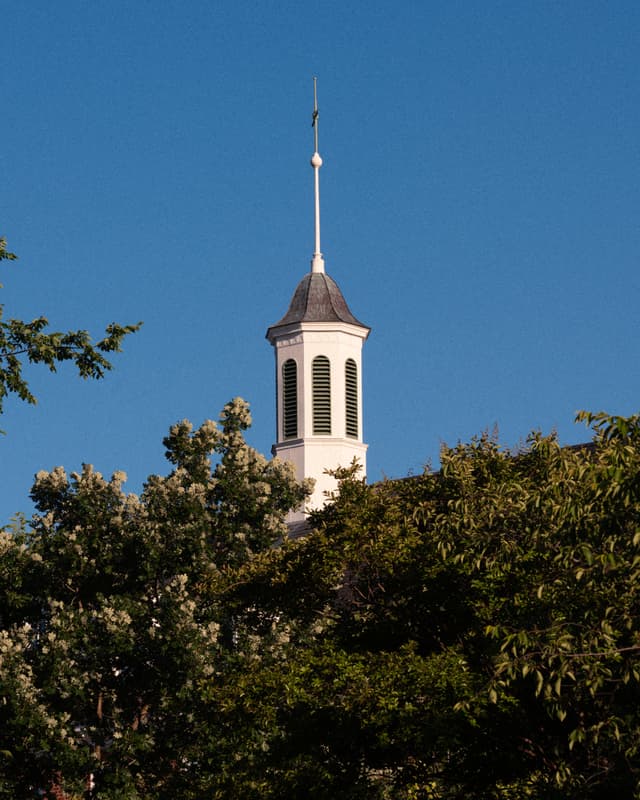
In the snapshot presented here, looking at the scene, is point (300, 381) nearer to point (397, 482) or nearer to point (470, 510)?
point (397, 482)

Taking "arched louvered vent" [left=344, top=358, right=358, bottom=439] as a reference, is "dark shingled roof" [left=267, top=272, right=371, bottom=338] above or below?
above

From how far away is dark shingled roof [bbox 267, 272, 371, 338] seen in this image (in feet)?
→ 226

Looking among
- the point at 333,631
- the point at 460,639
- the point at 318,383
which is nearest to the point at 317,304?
the point at 318,383

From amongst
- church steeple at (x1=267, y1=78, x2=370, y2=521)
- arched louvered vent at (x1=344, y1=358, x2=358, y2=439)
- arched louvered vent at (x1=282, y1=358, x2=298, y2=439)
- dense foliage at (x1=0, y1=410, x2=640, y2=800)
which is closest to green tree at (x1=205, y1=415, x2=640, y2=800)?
dense foliage at (x1=0, y1=410, x2=640, y2=800)

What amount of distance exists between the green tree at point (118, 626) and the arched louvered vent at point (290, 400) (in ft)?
86.6

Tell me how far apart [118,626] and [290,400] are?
32201mm

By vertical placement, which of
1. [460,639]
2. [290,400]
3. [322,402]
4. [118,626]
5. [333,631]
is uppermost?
[290,400]

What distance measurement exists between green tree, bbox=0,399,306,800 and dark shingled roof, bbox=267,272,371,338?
1101 inches

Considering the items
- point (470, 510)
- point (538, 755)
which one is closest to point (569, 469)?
point (470, 510)

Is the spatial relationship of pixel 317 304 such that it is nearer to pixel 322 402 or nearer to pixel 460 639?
pixel 322 402

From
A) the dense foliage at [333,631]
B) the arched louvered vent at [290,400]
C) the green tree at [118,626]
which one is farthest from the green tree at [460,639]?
the arched louvered vent at [290,400]

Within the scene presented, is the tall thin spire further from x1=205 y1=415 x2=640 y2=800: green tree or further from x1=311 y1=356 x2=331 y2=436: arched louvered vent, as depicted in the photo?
x1=205 y1=415 x2=640 y2=800: green tree

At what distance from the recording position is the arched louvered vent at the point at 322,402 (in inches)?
2648

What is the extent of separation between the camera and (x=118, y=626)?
36.5 metres
